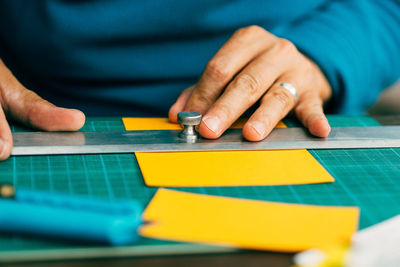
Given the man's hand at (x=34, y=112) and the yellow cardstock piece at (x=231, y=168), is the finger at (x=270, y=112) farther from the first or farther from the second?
the man's hand at (x=34, y=112)

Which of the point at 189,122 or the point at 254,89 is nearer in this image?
the point at 189,122

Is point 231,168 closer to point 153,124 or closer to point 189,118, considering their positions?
point 189,118

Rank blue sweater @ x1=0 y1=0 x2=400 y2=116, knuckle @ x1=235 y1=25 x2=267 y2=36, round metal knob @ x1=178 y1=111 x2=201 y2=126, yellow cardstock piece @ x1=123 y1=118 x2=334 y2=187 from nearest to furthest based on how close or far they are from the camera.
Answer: yellow cardstock piece @ x1=123 y1=118 x2=334 y2=187 < round metal knob @ x1=178 y1=111 x2=201 y2=126 < knuckle @ x1=235 y1=25 x2=267 y2=36 < blue sweater @ x1=0 y1=0 x2=400 y2=116

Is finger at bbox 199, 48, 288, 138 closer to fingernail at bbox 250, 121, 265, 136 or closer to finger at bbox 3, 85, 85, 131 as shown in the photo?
fingernail at bbox 250, 121, 265, 136

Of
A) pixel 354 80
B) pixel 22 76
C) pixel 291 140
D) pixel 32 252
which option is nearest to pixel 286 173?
pixel 291 140

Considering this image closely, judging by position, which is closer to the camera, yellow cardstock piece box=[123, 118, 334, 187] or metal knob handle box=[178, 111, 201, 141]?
yellow cardstock piece box=[123, 118, 334, 187]

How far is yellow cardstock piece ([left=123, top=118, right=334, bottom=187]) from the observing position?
0.75 meters

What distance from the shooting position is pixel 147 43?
1281 millimetres

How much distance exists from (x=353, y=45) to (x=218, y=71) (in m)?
0.51

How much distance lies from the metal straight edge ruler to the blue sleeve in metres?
0.33

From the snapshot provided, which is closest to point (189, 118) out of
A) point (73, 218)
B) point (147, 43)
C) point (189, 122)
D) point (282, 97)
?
point (189, 122)

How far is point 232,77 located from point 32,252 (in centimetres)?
62

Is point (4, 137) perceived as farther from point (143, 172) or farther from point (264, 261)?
point (264, 261)

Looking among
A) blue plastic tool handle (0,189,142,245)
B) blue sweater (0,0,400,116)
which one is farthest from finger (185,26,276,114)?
blue plastic tool handle (0,189,142,245)
